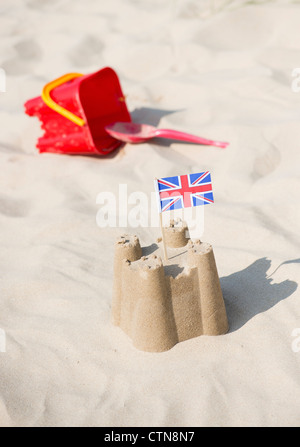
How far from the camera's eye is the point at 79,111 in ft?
11.8

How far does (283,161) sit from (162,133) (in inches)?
35.5

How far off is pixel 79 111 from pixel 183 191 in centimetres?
184

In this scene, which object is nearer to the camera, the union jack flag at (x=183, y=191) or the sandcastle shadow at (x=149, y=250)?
the union jack flag at (x=183, y=191)

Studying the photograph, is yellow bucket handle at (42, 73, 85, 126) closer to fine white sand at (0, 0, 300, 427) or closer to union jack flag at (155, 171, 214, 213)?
fine white sand at (0, 0, 300, 427)

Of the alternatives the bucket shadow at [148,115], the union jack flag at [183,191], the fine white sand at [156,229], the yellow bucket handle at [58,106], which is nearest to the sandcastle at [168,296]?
the fine white sand at [156,229]

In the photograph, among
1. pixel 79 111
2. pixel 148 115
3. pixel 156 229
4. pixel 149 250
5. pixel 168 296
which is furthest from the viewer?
pixel 148 115

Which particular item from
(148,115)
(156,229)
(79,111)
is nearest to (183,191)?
(156,229)

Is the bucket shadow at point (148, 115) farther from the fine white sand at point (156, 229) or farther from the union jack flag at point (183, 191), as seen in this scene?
the union jack flag at point (183, 191)

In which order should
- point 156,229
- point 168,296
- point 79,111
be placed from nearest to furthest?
point 168,296 → point 156,229 → point 79,111

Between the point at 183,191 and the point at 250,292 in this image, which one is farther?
the point at 250,292

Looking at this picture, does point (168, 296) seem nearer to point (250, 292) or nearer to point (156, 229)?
point (250, 292)

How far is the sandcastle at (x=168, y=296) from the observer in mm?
1879

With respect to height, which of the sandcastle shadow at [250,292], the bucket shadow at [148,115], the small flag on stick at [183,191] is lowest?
the bucket shadow at [148,115]
